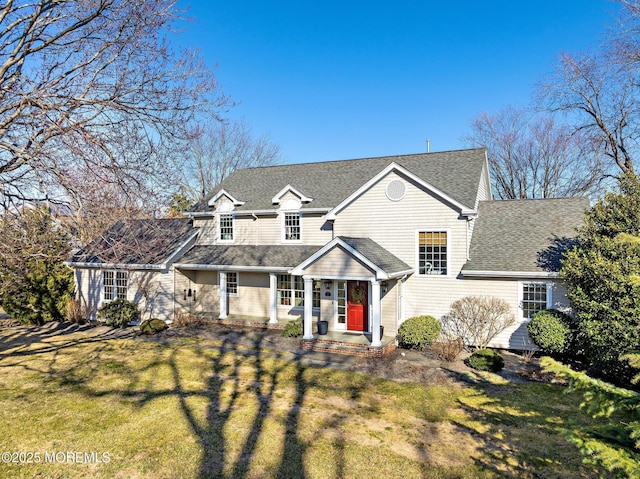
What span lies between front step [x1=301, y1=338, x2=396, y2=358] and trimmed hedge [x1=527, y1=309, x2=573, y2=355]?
5276 mm

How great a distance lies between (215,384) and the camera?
1199cm

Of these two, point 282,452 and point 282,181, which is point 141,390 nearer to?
point 282,452

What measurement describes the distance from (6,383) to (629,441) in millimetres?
15339

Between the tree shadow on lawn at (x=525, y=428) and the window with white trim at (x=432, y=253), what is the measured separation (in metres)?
5.76

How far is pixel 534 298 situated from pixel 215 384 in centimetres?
1232

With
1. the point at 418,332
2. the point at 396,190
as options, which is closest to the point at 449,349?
the point at 418,332

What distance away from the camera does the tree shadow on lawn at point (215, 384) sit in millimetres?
7961

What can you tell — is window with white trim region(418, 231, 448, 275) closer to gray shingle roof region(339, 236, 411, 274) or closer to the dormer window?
gray shingle roof region(339, 236, 411, 274)

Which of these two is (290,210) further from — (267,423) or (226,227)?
(267,423)

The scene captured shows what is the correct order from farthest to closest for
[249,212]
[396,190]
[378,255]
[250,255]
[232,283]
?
1. [232,283]
2. [249,212]
3. [250,255]
4. [396,190]
5. [378,255]

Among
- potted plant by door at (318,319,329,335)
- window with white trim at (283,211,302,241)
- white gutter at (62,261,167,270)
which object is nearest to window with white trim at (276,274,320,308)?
window with white trim at (283,211,302,241)

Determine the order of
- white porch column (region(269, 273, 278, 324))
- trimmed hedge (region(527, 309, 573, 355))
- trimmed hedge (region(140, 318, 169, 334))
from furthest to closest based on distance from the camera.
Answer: white porch column (region(269, 273, 278, 324))
trimmed hedge (region(140, 318, 169, 334))
trimmed hedge (region(527, 309, 573, 355))

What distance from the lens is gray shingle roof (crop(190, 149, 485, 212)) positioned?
18109 mm

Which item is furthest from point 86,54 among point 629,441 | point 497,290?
point 497,290
